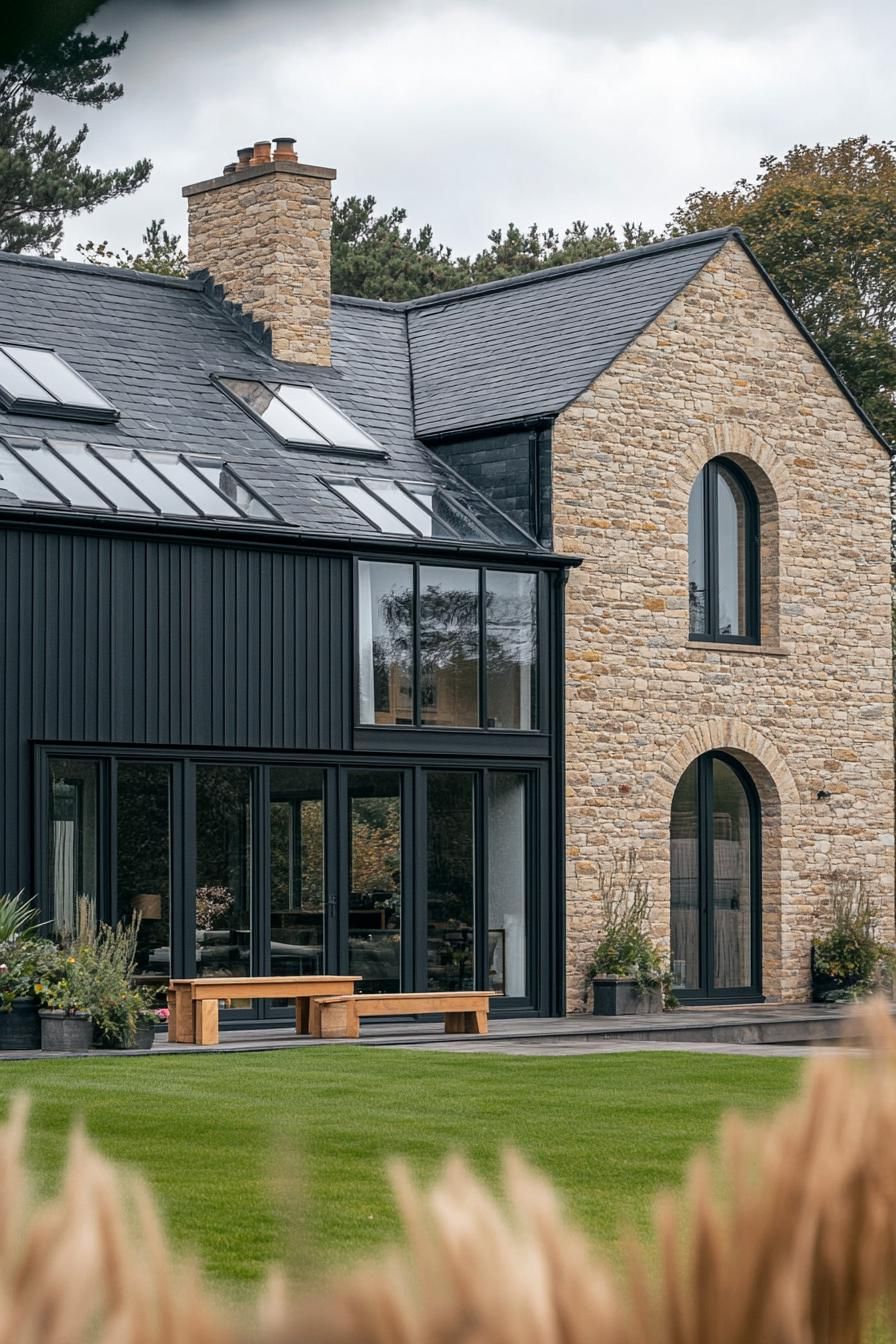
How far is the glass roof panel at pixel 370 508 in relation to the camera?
2133cm

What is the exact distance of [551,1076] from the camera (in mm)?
14469

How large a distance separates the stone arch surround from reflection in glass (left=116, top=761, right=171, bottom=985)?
23.0 feet

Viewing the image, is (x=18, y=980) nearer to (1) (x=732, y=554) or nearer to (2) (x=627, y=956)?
(2) (x=627, y=956)

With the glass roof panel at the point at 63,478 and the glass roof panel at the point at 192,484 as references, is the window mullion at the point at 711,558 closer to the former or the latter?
the glass roof panel at the point at 192,484

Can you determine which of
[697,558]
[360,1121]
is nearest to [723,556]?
[697,558]

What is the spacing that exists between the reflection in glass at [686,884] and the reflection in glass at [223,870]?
5.55m

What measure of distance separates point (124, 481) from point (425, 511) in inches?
138

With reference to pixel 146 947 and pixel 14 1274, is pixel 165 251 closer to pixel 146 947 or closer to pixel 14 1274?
pixel 146 947

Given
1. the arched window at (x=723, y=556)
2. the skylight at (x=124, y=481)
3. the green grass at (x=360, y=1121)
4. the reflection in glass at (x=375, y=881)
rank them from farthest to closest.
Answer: the arched window at (x=723, y=556) → the reflection in glass at (x=375, y=881) → the skylight at (x=124, y=481) → the green grass at (x=360, y=1121)

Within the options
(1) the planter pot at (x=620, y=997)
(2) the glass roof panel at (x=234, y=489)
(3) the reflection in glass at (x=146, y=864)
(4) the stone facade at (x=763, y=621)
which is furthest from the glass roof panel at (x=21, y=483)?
(1) the planter pot at (x=620, y=997)

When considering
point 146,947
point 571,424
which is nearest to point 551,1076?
point 146,947

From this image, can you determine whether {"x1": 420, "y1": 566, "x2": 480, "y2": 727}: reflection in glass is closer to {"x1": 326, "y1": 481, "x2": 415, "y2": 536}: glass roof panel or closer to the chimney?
{"x1": 326, "y1": 481, "x2": 415, "y2": 536}: glass roof panel

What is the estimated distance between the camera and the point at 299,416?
23.0 metres

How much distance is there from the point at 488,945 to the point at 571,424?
18.1ft
